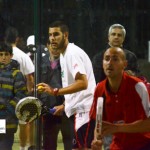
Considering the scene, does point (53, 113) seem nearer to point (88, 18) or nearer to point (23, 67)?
point (23, 67)

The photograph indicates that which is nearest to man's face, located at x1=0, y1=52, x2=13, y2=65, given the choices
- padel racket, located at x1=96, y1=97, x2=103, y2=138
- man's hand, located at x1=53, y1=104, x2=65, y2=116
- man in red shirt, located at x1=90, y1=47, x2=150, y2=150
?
man's hand, located at x1=53, y1=104, x2=65, y2=116

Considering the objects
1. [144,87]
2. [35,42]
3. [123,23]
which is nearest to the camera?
[144,87]

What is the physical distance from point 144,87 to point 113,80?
0.21 metres

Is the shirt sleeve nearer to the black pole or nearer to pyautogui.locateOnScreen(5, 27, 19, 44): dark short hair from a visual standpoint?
the black pole

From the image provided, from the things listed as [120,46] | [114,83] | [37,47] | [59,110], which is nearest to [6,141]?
[59,110]

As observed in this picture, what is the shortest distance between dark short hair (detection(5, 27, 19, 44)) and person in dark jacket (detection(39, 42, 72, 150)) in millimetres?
501

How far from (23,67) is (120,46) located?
3.46ft

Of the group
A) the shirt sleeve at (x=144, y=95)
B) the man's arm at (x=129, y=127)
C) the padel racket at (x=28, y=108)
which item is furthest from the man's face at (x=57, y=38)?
the man's arm at (x=129, y=127)

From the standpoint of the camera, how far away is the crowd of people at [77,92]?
4848mm

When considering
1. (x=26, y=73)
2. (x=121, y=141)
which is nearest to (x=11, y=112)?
(x=26, y=73)

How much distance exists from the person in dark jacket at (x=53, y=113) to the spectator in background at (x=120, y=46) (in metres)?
0.38

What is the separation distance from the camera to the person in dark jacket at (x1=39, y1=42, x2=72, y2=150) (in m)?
7.27

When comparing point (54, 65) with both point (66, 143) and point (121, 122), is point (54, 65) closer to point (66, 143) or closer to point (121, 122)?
point (66, 143)

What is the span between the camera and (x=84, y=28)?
7727mm
